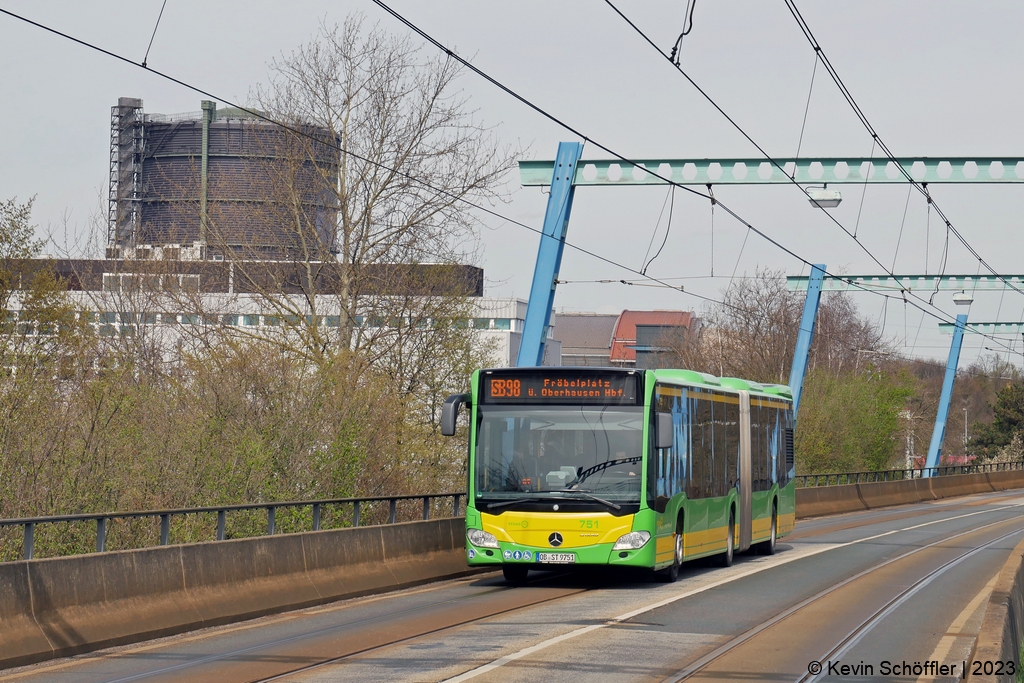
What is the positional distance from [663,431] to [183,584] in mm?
7515

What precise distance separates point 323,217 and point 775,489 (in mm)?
13238

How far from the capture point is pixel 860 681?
34.5 ft

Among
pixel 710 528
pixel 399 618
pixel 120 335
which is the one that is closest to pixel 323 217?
pixel 120 335

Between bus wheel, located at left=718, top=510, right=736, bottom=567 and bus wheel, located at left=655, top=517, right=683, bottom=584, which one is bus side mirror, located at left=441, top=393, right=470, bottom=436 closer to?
bus wheel, located at left=655, top=517, right=683, bottom=584

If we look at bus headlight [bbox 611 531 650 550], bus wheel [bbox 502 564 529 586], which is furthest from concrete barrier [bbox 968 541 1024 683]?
bus wheel [bbox 502 564 529 586]

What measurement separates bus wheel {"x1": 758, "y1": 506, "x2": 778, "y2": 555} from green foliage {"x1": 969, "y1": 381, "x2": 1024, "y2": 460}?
83.1 meters

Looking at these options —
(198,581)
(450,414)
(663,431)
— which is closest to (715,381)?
(663,431)

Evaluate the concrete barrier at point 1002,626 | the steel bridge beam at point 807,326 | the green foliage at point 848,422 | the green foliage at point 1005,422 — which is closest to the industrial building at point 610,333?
the green foliage at point 1005,422

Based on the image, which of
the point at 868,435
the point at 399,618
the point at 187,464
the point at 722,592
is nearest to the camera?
the point at 399,618

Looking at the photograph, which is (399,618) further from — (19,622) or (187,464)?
(187,464)

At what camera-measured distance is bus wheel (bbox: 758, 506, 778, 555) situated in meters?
26.1

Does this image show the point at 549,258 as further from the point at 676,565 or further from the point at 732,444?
the point at 676,565

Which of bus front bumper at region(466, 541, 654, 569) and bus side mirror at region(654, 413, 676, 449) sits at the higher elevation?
bus side mirror at region(654, 413, 676, 449)

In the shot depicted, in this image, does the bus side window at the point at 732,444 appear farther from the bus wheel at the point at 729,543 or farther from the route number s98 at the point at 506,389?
the route number s98 at the point at 506,389
